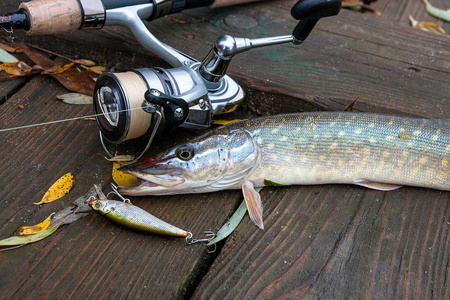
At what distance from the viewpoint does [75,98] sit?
2666 millimetres

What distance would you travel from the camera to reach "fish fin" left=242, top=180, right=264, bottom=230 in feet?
7.02

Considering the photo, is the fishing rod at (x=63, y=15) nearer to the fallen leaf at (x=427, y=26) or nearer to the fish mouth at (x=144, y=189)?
the fish mouth at (x=144, y=189)

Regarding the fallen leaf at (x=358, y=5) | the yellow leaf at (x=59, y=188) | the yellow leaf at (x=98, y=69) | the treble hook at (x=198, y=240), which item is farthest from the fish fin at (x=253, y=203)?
the fallen leaf at (x=358, y=5)

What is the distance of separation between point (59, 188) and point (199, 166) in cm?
67

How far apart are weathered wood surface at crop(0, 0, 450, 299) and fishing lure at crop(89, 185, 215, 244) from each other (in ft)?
0.16

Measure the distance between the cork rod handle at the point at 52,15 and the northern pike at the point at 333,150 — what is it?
0.94m

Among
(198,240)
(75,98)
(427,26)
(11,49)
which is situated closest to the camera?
(198,240)

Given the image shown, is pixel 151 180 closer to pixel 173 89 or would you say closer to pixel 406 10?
pixel 173 89

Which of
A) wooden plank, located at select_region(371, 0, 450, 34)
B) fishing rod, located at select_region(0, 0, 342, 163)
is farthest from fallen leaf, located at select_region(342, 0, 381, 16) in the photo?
fishing rod, located at select_region(0, 0, 342, 163)

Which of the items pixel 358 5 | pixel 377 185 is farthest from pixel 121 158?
pixel 358 5

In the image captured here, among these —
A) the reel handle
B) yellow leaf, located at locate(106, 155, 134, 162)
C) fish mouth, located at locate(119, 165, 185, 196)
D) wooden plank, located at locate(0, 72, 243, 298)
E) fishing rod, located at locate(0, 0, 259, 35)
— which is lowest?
wooden plank, located at locate(0, 72, 243, 298)

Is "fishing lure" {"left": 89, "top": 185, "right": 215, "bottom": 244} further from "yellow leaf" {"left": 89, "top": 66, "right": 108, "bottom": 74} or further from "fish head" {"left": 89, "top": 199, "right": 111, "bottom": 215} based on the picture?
"yellow leaf" {"left": 89, "top": 66, "right": 108, "bottom": 74}

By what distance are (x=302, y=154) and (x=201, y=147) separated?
1.72 ft

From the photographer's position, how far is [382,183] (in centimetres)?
238
